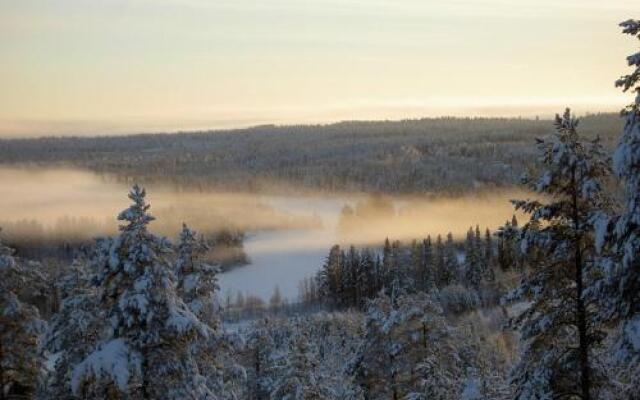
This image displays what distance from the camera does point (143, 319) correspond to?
14.9 m

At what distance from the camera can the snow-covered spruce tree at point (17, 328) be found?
1875 centimetres

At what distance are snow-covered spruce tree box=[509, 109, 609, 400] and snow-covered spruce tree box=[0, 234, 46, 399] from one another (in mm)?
12515

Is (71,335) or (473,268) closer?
(71,335)

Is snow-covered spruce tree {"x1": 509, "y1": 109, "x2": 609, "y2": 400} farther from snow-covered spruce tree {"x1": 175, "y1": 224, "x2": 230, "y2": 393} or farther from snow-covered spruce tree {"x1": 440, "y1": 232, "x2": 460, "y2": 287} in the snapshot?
snow-covered spruce tree {"x1": 440, "y1": 232, "x2": 460, "y2": 287}

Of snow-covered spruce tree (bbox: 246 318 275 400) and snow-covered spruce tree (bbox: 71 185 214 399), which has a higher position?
snow-covered spruce tree (bbox: 71 185 214 399)

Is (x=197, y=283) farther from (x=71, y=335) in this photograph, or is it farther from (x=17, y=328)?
(x=17, y=328)

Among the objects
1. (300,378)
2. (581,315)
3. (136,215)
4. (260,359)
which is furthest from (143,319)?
(260,359)

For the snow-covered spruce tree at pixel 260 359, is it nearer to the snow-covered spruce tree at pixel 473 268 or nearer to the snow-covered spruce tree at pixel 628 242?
the snow-covered spruce tree at pixel 628 242

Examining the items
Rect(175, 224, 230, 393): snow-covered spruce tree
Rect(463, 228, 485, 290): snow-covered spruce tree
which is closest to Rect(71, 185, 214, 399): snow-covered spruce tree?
Rect(175, 224, 230, 393): snow-covered spruce tree

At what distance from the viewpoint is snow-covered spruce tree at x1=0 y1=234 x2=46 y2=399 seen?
18750mm

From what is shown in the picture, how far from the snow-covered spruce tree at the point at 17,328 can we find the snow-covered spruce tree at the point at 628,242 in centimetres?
1429

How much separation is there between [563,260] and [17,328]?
13.9 meters

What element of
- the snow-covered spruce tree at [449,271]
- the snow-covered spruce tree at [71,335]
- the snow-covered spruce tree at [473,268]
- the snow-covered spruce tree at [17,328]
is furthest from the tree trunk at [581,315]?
the snow-covered spruce tree at [449,271]

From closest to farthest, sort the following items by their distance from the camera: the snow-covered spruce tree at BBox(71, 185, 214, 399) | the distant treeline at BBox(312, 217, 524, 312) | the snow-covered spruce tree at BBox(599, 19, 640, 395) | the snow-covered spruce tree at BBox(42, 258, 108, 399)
Answer: the snow-covered spruce tree at BBox(599, 19, 640, 395) < the snow-covered spruce tree at BBox(71, 185, 214, 399) < the snow-covered spruce tree at BBox(42, 258, 108, 399) < the distant treeline at BBox(312, 217, 524, 312)
